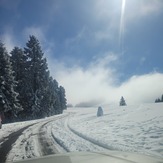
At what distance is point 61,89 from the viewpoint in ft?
317

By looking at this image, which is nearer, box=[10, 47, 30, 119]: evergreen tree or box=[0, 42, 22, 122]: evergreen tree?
box=[0, 42, 22, 122]: evergreen tree

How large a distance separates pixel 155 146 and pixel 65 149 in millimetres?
3906

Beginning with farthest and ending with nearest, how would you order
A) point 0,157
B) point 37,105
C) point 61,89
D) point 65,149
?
1. point 61,89
2. point 37,105
3. point 65,149
4. point 0,157

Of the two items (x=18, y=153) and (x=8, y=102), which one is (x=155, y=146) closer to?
(x=18, y=153)

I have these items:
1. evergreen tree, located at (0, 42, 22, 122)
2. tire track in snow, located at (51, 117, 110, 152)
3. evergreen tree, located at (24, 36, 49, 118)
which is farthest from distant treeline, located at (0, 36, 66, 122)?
tire track in snow, located at (51, 117, 110, 152)

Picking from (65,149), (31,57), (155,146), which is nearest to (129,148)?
(155,146)

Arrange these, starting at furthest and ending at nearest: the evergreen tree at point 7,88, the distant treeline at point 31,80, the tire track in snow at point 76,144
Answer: the distant treeline at point 31,80 → the evergreen tree at point 7,88 → the tire track in snow at point 76,144

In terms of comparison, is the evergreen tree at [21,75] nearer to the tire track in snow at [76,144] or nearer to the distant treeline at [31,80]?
the distant treeline at [31,80]

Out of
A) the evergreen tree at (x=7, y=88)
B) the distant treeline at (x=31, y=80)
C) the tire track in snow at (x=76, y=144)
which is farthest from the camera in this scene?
the distant treeline at (x=31, y=80)

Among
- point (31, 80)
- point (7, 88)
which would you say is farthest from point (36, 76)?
point (7, 88)

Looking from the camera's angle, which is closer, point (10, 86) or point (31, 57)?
point (10, 86)

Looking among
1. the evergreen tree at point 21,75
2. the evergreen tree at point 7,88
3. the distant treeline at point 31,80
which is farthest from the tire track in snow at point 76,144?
the evergreen tree at point 21,75

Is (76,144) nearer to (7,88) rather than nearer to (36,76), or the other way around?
(7,88)

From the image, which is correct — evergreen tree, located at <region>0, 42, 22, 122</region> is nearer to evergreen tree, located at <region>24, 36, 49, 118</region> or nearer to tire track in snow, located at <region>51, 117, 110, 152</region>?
evergreen tree, located at <region>24, 36, 49, 118</region>
